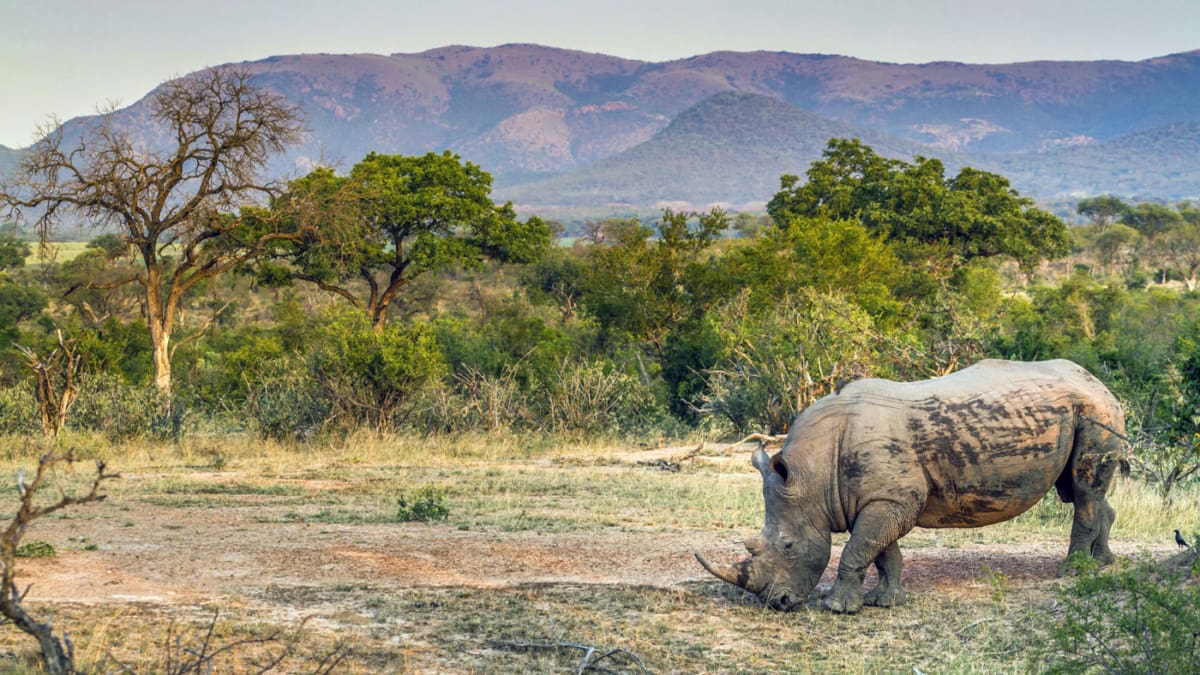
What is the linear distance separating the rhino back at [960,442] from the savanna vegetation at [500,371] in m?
0.83

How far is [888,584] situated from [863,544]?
608 millimetres

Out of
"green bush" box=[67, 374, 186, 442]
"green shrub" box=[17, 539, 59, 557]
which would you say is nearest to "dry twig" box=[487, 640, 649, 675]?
"green shrub" box=[17, 539, 59, 557]

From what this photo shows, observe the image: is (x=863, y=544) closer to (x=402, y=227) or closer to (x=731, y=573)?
(x=731, y=573)

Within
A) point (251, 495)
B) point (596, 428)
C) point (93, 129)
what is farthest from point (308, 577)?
point (93, 129)

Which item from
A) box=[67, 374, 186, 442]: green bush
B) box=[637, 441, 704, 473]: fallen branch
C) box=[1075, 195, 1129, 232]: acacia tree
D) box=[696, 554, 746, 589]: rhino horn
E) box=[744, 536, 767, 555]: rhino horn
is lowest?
box=[637, 441, 704, 473]: fallen branch

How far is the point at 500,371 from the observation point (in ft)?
83.7

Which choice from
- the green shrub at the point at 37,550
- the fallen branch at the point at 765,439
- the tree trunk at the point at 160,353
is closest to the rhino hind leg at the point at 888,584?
the fallen branch at the point at 765,439

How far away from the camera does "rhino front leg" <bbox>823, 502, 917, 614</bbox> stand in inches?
369

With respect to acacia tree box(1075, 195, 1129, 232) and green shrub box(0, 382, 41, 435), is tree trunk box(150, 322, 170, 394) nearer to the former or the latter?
green shrub box(0, 382, 41, 435)

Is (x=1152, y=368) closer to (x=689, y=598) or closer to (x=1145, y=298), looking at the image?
(x=689, y=598)

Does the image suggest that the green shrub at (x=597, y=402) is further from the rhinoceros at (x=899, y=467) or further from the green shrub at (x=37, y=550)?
the rhinoceros at (x=899, y=467)

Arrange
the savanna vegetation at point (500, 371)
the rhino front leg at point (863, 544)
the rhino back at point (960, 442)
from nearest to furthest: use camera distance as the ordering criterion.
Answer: the rhino front leg at point (863, 544)
the rhino back at point (960, 442)
the savanna vegetation at point (500, 371)

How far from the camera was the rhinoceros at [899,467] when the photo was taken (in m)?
9.45

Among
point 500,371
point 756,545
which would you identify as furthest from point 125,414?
point 756,545
